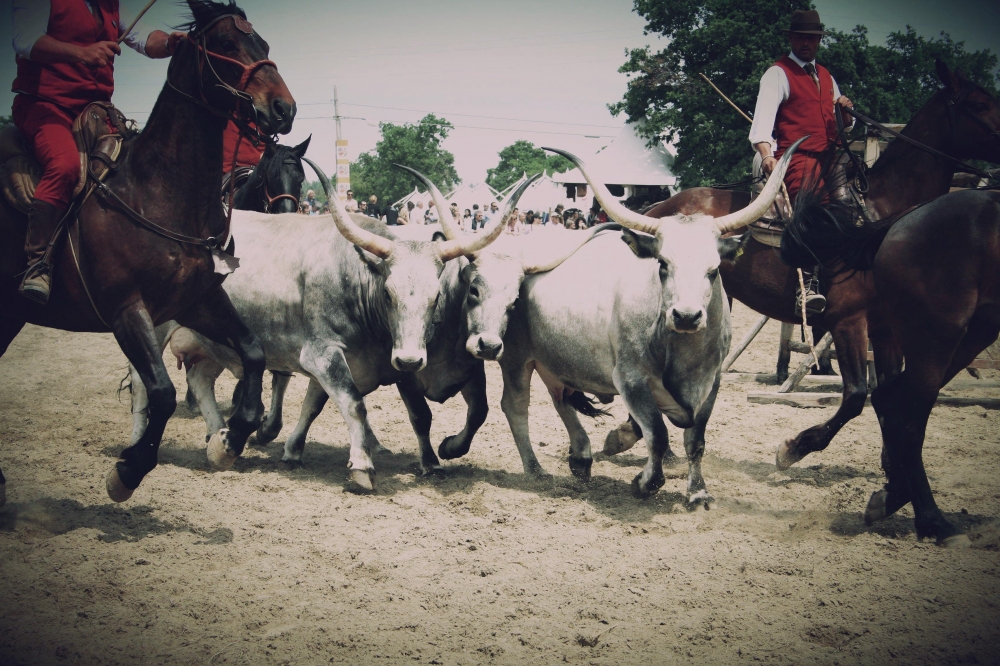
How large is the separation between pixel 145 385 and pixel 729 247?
11.8 ft

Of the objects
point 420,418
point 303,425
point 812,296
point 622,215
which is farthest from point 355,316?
point 812,296

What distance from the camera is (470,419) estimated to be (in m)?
6.24

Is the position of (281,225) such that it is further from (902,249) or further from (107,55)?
(902,249)

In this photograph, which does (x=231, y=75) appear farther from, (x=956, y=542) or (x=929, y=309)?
(x=956, y=542)

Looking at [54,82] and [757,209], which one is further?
[757,209]

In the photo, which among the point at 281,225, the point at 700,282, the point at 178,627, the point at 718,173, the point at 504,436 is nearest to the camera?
the point at 178,627

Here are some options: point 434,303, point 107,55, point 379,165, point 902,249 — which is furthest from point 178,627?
point 379,165

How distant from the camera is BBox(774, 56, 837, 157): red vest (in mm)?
7016

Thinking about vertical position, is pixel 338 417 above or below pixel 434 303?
below

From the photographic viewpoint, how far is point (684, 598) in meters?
3.99

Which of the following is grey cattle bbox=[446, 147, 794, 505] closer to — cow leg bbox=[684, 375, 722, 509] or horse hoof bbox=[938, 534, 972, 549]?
cow leg bbox=[684, 375, 722, 509]

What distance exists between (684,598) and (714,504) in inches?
61.8

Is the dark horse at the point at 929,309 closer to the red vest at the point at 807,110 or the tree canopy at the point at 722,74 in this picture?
the red vest at the point at 807,110

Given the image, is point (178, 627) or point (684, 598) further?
point (684, 598)
